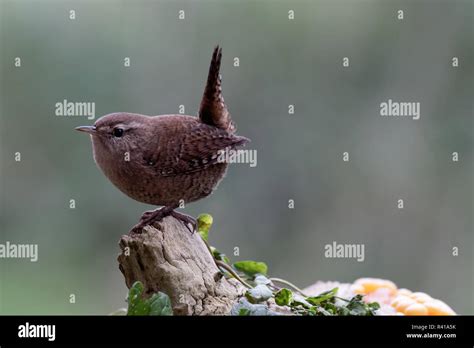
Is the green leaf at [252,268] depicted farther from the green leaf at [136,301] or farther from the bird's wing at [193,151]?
the green leaf at [136,301]

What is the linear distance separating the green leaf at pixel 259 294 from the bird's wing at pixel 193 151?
53 centimetres

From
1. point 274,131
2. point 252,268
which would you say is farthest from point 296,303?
point 274,131

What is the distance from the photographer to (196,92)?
3270 mm

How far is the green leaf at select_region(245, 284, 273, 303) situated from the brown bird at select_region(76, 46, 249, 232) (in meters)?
0.33

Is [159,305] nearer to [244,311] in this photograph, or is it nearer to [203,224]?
[244,311]

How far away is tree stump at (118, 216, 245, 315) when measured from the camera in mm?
1818

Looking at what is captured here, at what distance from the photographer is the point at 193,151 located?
7.21ft

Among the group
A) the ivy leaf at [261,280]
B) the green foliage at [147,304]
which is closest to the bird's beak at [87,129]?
the green foliage at [147,304]

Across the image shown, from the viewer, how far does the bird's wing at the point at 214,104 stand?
86.1 inches

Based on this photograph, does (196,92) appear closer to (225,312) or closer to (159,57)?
(159,57)

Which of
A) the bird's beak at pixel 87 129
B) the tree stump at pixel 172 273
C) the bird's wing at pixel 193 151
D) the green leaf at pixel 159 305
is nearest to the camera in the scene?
the green leaf at pixel 159 305

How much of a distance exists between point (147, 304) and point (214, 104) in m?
0.87

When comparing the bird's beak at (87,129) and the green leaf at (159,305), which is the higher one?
the bird's beak at (87,129)
